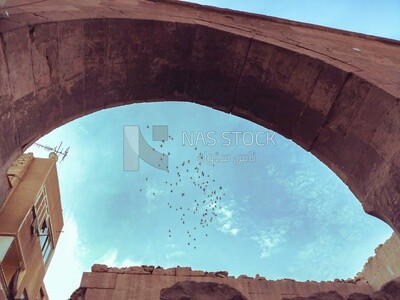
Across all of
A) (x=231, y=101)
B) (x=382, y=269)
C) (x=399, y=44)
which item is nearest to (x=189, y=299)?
(x=231, y=101)

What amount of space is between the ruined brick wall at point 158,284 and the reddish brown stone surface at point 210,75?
55.4 inches

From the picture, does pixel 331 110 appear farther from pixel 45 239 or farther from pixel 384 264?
pixel 45 239

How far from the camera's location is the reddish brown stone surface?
367 centimetres

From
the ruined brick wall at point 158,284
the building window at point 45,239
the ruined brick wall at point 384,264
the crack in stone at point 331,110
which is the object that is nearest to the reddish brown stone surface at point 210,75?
the crack in stone at point 331,110

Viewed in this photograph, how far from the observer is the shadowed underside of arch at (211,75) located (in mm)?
3672

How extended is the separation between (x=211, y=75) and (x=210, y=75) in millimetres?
12

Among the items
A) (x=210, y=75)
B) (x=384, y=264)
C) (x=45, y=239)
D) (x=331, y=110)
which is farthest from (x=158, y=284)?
(x=45, y=239)

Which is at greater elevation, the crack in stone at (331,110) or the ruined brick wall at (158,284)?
the crack in stone at (331,110)

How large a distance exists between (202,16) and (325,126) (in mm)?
1962

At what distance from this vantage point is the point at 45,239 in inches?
623

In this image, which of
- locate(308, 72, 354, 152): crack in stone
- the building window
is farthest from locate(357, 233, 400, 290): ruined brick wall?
the building window

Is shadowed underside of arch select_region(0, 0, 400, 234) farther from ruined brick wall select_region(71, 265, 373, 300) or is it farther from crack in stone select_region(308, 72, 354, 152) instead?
ruined brick wall select_region(71, 265, 373, 300)

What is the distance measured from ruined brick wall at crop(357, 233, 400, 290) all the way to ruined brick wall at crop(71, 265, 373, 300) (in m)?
1.70

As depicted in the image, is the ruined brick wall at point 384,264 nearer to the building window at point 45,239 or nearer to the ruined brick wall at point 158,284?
the ruined brick wall at point 158,284
